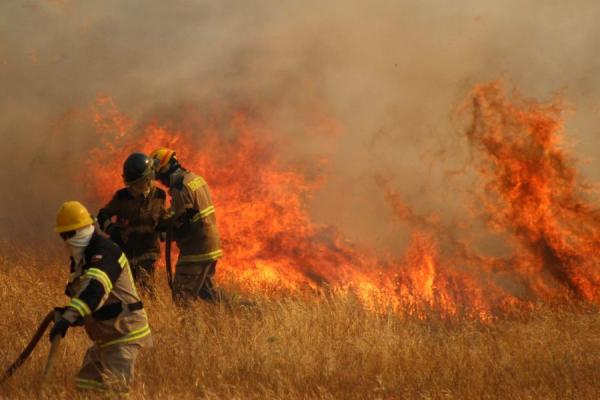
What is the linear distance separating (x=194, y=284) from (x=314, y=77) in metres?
6.44

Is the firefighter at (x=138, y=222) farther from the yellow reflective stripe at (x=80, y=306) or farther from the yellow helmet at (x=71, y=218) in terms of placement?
the yellow reflective stripe at (x=80, y=306)

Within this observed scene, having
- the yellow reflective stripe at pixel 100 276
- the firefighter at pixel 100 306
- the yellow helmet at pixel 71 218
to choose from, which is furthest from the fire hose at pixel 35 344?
the yellow helmet at pixel 71 218

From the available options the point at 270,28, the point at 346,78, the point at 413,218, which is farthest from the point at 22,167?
the point at 413,218

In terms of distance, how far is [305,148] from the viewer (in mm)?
12945

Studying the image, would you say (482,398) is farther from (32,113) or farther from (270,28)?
(32,113)

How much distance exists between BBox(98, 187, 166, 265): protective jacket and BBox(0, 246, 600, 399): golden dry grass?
1.87 feet

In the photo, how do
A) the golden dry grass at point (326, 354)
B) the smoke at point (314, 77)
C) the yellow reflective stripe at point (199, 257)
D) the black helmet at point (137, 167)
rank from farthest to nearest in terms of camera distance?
the smoke at point (314, 77), the yellow reflective stripe at point (199, 257), the black helmet at point (137, 167), the golden dry grass at point (326, 354)

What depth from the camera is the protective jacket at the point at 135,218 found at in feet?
28.0

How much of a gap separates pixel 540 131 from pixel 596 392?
5.36m

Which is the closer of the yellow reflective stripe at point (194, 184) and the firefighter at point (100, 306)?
the firefighter at point (100, 306)

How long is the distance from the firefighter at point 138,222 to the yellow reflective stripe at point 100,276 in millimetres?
2886

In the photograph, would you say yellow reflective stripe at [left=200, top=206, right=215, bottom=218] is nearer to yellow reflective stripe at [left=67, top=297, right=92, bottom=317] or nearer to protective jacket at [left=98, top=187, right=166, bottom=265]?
protective jacket at [left=98, top=187, right=166, bottom=265]

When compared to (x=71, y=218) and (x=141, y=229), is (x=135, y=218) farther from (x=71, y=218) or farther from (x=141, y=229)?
(x=71, y=218)

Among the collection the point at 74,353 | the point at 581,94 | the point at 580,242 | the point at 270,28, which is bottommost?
the point at 74,353
